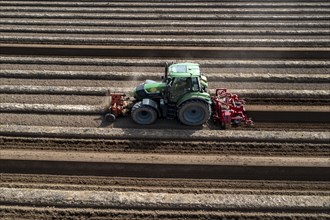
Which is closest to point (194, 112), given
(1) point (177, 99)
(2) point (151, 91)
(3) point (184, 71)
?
(1) point (177, 99)

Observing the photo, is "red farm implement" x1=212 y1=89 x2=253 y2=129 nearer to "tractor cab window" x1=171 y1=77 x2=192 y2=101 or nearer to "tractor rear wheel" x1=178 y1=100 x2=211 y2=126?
"tractor rear wheel" x1=178 y1=100 x2=211 y2=126

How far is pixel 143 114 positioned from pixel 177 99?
38.3 inches

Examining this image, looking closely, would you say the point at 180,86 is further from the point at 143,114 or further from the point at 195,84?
the point at 143,114

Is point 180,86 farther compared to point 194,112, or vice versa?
point 194,112

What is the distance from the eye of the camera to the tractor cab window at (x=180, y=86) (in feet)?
28.5

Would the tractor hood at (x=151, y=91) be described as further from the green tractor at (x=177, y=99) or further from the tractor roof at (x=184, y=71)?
the tractor roof at (x=184, y=71)

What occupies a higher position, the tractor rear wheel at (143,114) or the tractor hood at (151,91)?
the tractor hood at (151,91)

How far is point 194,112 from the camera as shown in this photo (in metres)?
9.02

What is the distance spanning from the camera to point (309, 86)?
11266 mm

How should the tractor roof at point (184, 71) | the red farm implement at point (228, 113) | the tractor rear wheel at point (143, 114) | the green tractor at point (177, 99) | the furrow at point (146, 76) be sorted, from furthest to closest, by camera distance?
the furrow at point (146, 76) < the red farm implement at point (228, 113) < the tractor rear wheel at point (143, 114) < the green tractor at point (177, 99) < the tractor roof at point (184, 71)

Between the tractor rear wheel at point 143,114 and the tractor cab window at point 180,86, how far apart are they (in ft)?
2.27

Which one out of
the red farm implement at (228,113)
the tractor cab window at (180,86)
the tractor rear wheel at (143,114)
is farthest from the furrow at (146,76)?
the tractor cab window at (180,86)

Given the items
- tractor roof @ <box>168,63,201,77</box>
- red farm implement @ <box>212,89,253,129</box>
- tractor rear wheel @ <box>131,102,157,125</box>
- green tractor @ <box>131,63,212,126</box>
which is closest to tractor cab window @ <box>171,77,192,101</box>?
green tractor @ <box>131,63,212,126</box>

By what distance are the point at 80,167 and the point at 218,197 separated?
3.16 metres
